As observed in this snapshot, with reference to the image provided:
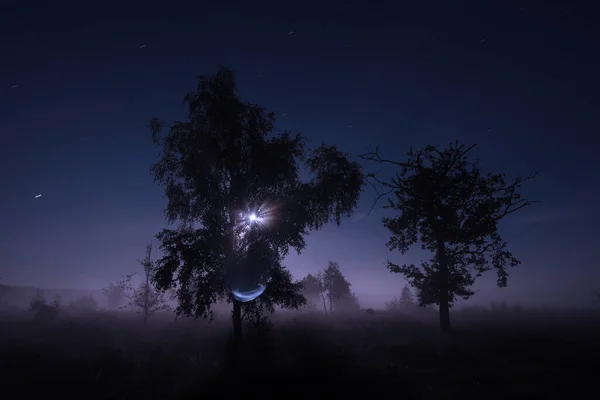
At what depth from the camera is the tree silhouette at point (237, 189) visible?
16031mm

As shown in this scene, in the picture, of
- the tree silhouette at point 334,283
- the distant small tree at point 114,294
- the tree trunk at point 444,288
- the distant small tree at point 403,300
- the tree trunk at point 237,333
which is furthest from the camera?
the distant small tree at point 114,294

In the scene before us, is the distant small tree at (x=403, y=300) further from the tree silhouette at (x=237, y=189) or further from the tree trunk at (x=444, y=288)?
the tree silhouette at (x=237, y=189)

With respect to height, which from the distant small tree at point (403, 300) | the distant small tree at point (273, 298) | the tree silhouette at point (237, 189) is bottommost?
the distant small tree at point (403, 300)

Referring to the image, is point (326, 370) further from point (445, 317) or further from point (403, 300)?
point (403, 300)

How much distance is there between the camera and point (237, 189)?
54.9ft

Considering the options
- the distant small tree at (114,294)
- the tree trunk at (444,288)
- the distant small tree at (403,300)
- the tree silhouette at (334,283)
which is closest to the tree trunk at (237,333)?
the tree trunk at (444,288)

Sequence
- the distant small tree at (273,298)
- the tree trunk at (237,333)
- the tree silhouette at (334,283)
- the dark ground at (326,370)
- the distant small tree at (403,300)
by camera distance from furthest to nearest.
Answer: the distant small tree at (403,300)
the tree silhouette at (334,283)
the distant small tree at (273,298)
the tree trunk at (237,333)
the dark ground at (326,370)

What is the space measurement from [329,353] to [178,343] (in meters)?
14.7

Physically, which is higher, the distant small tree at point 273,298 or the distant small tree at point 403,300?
the distant small tree at point 273,298

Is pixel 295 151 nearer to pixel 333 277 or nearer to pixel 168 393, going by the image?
pixel 168 393

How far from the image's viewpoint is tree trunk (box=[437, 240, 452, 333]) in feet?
74.6

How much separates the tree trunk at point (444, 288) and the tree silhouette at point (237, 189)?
37.0ft

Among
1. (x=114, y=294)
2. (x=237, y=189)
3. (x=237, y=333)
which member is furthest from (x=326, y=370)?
(x=114, y=294)

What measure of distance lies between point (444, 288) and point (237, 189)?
18435 mm
